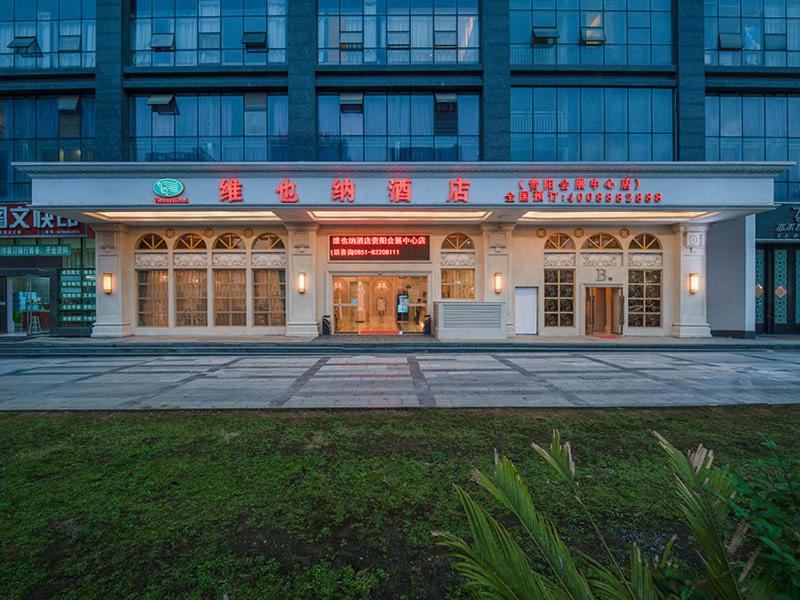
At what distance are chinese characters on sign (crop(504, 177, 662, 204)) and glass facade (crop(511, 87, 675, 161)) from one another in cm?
328

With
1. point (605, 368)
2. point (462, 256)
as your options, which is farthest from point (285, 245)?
point (605, 368)

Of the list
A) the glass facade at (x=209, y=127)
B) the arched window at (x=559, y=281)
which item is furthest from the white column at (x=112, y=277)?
the arched window at (x=559, y=281)

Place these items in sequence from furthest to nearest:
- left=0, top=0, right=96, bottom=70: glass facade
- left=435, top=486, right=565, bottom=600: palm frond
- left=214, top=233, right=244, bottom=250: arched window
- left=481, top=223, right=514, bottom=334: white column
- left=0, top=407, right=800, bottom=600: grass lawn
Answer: left=214, top=233, right=244, bottom=250: arched window
left=0, top=0, right=96, bottom=70: glass facade
left=481, top=223, right=514, bottom=334: white column
left=0, top=407, right=800, bottom=600: grass lawn
left=435, top=486, right=565, bottom=600: palm frond

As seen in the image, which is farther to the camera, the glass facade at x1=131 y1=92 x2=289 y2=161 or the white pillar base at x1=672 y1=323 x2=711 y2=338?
the glass facade at x1=131 y1=92 x2=289 y2=161

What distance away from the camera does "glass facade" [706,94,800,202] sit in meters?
19.2

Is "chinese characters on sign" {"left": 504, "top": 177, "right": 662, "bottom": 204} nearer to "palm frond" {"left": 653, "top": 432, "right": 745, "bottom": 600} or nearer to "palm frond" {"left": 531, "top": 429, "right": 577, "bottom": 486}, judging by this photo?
"palm frond" {"left": 653, "top": 432, "right": 745, "bottom": 600}

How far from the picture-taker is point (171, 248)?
19.1 metres

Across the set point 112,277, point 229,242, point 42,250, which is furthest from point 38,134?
point 229,242

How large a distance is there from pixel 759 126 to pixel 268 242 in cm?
2522

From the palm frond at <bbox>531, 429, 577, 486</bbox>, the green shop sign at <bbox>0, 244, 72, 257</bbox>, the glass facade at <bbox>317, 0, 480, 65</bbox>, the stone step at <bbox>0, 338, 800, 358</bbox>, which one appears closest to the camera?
the palm frond at <bbox>531, 429, 577, 486</bbox>

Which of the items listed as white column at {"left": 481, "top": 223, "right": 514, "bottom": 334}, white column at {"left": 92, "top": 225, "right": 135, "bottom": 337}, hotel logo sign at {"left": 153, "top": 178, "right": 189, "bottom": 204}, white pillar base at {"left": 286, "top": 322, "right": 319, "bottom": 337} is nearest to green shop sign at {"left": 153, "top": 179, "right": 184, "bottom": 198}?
hotel logo sign at {"left": 153, "top": 178, "right": 189, "bottom": 204}

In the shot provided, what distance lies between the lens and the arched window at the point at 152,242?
754 inches

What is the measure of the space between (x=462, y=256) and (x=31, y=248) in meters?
21.3

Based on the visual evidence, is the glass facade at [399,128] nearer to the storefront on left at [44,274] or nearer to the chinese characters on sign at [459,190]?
the chinese characters on sign at [459,190]
